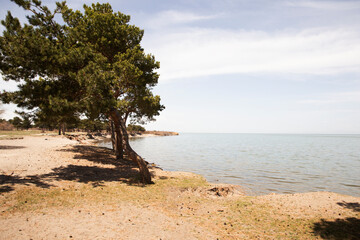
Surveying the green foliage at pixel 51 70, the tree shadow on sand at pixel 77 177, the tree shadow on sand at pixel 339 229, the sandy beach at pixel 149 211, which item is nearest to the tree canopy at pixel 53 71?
the green foliage at pixel 51 70

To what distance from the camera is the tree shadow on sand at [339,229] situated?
7592 mm

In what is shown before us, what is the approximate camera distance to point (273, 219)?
9.32 metres

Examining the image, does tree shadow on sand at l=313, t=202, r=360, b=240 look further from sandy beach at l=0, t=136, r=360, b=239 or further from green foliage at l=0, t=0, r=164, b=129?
green foliage at l=0, t=0, r=164, b=129

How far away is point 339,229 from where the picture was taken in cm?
819

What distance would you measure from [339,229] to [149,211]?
859 centimetres

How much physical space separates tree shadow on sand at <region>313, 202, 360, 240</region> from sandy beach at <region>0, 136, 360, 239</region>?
0.04 m

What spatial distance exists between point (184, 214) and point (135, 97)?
1650 cm

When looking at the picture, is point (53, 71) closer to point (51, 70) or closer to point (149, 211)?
point (51, 70)

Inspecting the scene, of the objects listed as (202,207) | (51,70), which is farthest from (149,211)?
(51,70)

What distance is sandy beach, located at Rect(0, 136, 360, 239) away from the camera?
7.39 meters

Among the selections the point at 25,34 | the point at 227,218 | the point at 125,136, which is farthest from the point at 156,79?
the point at 227,218

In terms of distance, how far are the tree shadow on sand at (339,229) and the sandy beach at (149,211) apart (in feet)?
0.12

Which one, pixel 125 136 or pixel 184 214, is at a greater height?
pixel 125 136

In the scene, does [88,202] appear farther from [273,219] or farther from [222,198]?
[273,219]
